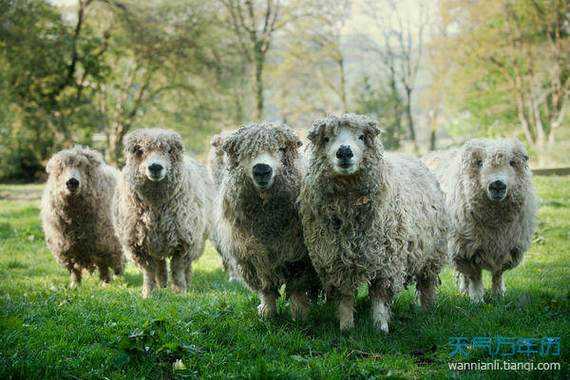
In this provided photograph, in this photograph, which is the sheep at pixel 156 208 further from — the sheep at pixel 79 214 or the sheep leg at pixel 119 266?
the sheep leg at pixel 119 266

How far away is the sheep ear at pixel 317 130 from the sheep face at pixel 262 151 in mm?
360

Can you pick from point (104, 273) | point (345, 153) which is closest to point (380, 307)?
point (345, 153)

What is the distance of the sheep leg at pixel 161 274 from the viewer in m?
8.38

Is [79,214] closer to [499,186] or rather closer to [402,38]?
[499,186]

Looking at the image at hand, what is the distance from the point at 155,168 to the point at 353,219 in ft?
10.1

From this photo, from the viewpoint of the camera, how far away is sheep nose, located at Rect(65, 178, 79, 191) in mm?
8586

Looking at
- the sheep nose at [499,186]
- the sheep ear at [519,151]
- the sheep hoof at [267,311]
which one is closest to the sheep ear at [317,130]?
the sheep hoof at [267,311]

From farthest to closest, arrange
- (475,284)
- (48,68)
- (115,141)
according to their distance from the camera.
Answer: (115,141) < (48,68) < (475,284)

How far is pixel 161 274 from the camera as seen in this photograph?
8.49m

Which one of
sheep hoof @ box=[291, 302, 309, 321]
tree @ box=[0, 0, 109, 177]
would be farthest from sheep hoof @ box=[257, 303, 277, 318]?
tree @ box=[0, 0, 109, 177]

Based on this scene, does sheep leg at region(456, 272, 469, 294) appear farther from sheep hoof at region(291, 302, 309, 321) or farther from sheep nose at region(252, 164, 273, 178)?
sheep nose at region(252, 164, 273, 178)

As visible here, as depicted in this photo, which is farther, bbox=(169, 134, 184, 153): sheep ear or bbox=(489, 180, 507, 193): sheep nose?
bbox=(169, 134, 184, 153): sheep ear

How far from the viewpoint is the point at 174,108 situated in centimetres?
3200

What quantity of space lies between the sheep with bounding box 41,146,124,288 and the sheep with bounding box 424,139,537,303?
543 cm
